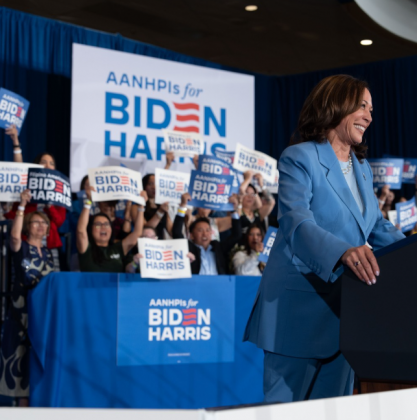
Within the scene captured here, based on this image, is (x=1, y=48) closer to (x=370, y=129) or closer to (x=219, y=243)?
(x=219, y=243)

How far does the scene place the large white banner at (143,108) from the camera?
20.4 feet

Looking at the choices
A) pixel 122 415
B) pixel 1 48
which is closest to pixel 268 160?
pixel 1 48

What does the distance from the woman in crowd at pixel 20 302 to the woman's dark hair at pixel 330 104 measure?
2.51m

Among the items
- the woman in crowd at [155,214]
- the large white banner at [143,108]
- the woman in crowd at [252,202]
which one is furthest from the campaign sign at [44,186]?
the large white banner at [143,108]

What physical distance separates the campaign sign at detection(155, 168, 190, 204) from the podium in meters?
3.51

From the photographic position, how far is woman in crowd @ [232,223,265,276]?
4.60 m

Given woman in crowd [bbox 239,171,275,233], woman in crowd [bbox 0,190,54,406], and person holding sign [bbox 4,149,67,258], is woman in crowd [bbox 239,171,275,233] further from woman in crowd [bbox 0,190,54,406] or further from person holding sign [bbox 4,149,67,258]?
woman in crowd [bbox 0,190,54,406]

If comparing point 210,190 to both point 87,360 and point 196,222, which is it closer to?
point 196,222

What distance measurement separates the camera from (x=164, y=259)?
12.8 feet

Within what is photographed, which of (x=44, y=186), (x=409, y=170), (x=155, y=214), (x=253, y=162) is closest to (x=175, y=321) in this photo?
(x=44, y=186)

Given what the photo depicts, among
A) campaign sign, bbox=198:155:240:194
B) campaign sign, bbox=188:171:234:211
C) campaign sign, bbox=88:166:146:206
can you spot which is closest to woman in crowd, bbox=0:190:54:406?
campaign sign, bbox=88:166:146:206

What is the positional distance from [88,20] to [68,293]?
5018 mm

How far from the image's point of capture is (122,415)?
667mm

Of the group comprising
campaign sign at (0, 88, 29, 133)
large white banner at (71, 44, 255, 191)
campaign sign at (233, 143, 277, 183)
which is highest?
large white banner at (71, 44, 255, 191)
